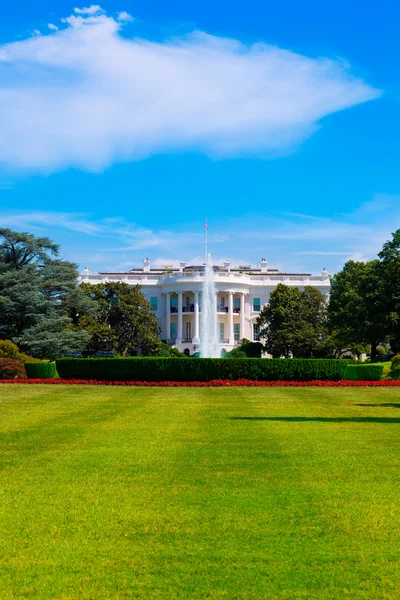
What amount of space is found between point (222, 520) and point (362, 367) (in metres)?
28.8

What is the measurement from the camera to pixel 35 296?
157ft

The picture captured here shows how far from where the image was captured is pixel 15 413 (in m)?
19.1

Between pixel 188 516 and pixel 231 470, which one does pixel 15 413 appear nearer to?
pixel 231 470

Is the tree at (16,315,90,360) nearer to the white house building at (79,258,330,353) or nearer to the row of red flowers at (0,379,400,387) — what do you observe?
the row of red flowers at (0,379,400,387)

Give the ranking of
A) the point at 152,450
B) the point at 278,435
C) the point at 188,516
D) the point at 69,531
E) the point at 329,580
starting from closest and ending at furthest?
1. the point at 329,580
2. the point at 69,531
3. the point at 188,516
4. the point at 152,450
5. the point at 278,435

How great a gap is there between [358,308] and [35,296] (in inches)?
1066

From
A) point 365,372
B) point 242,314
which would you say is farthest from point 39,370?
point 242,314

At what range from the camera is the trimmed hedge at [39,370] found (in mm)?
35625

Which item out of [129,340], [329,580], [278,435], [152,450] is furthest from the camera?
[129,340]

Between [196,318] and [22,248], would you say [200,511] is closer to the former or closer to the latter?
[22,248]

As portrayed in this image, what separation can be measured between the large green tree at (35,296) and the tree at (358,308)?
21809 millimetres

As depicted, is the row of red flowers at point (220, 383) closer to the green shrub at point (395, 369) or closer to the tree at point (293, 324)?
the green shrub at point (395, 369)

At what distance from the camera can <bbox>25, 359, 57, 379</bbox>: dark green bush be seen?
35.6 meters

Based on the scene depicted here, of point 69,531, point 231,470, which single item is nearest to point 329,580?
point 69,531
